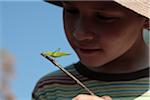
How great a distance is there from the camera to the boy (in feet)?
2.43

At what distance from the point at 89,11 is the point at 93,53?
77 mm

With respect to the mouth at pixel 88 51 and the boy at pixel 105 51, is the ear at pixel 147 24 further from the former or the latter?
the mouth at pixel 88 51

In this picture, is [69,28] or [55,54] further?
[69,28]

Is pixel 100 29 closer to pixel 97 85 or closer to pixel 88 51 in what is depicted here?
pixel 88 51

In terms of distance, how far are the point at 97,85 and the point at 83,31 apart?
172mm

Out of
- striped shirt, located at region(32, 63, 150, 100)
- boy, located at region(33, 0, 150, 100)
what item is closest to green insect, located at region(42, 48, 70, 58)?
boy, located at region(33, 0, 150, 100)

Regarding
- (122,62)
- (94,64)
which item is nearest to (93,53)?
(94,64)

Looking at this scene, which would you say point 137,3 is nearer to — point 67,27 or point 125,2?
point 125,2

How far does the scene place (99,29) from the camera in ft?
2.46

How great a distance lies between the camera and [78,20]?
29.7 inches

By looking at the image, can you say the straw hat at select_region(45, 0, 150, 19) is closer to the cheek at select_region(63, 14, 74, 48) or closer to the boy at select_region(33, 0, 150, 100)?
the boy at select_region(33, 0, 150, 100)

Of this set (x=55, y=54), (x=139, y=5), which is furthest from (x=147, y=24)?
(x=55, y=54)

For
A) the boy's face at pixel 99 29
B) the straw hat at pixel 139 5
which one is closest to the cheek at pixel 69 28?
the boy's face at pixel 99 29

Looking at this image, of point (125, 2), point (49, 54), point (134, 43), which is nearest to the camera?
Answer: point (49, 54)
